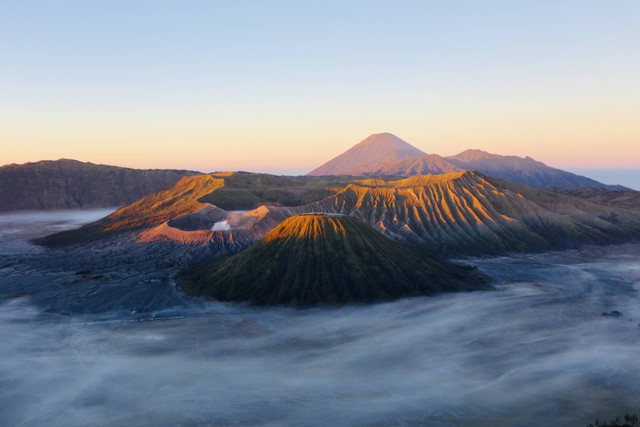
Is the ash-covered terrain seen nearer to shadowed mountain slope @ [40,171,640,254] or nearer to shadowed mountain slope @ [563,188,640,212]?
shadowed mountain slope @ [40,171,640,254]

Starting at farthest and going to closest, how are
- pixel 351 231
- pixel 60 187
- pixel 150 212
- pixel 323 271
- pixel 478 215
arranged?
pixel 60 187 < pixel 150 212 < pixel 478 215 < pixel 351 231 < pixel 323 271

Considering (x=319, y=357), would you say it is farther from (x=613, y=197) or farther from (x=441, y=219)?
(x=613, y=197)

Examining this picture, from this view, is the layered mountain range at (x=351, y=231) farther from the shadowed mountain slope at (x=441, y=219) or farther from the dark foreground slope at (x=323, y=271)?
the shadowed mountain slope at (x=441, y=219)

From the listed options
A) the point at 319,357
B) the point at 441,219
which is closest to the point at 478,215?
the point at 441,219

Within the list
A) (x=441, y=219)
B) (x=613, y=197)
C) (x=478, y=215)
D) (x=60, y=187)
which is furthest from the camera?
(x=60, y=187)

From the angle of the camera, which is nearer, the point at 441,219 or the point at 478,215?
the point at 441,219

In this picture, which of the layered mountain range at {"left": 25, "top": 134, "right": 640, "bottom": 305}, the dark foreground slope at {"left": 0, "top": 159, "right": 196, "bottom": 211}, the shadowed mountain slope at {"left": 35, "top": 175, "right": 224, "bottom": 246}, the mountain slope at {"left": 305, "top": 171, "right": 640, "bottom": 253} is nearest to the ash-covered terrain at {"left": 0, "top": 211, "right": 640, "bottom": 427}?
the layered mountain range at {"left": 25, "top": 134, "right": 640, "bottom": 305}

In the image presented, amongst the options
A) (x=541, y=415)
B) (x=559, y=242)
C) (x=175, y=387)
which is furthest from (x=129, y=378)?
(x=559, y=242)
